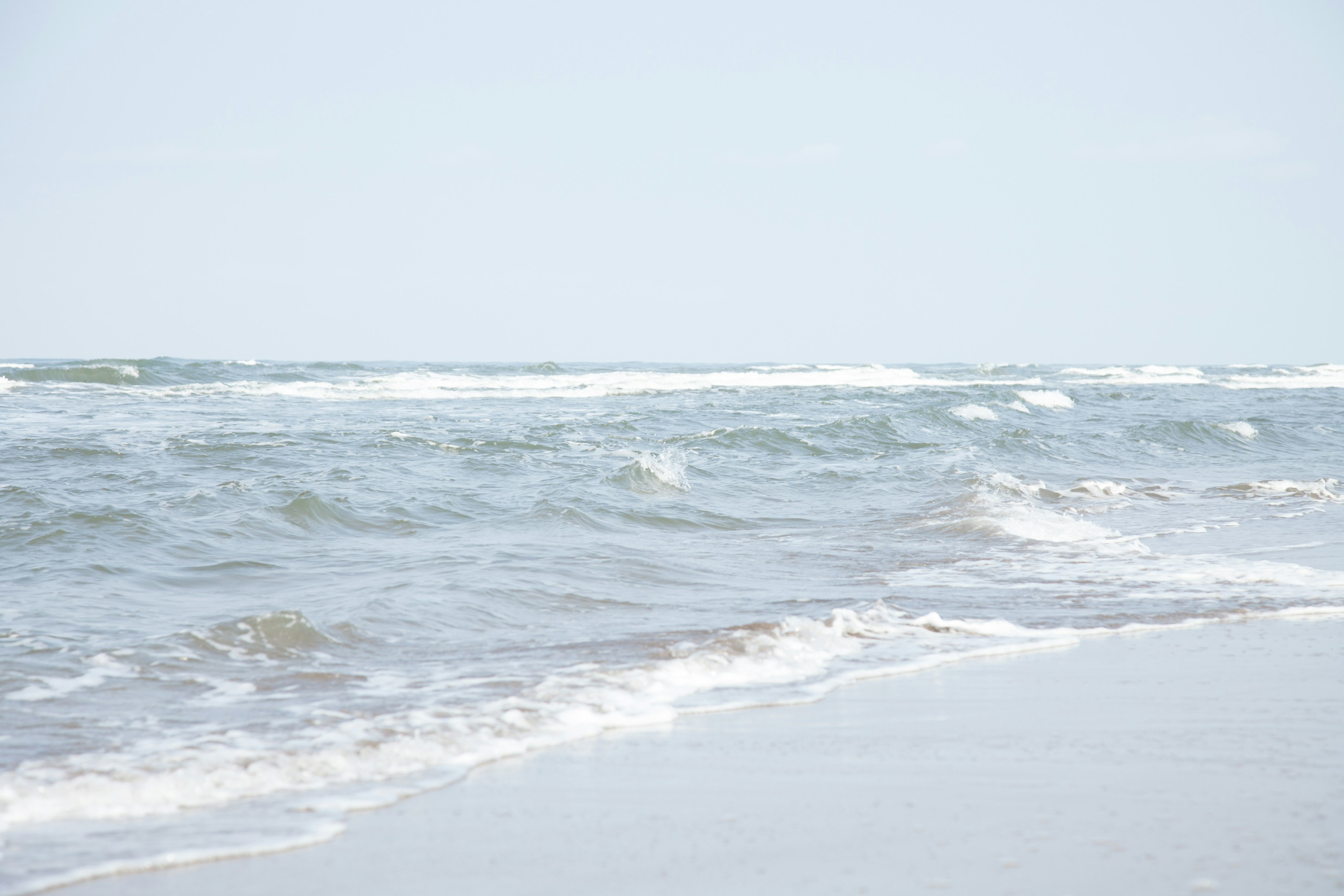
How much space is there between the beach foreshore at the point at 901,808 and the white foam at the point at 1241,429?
14090mm

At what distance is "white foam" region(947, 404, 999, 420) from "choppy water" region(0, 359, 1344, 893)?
2389mm

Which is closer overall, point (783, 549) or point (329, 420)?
point (783, 549)

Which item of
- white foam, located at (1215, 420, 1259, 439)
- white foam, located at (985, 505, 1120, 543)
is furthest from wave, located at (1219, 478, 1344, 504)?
white foam, located at (1215, 420, 1259, 439)

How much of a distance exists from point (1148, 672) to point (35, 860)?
3.52 m

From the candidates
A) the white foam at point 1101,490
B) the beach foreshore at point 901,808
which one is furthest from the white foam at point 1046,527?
the beach foreshore at point 901,808

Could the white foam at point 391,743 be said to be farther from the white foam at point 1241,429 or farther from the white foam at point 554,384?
the white foam at point 554,384

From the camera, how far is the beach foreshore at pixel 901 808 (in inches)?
84.3

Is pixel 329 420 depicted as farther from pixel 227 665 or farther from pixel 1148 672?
pixel 1148 672

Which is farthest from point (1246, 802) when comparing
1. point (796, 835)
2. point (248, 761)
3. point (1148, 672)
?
point (248, 761)

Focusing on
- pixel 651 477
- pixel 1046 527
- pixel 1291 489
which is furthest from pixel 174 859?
pixel 1291 489

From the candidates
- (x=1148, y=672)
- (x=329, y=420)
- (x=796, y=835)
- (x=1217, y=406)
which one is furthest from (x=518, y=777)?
(x=1217, y=406)

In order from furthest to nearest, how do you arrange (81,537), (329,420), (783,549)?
(329,420)
(783,549)
(81,537)

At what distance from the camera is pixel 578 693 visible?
3588 millimetres

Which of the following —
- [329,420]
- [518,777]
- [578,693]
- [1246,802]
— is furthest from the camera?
[329,420]
